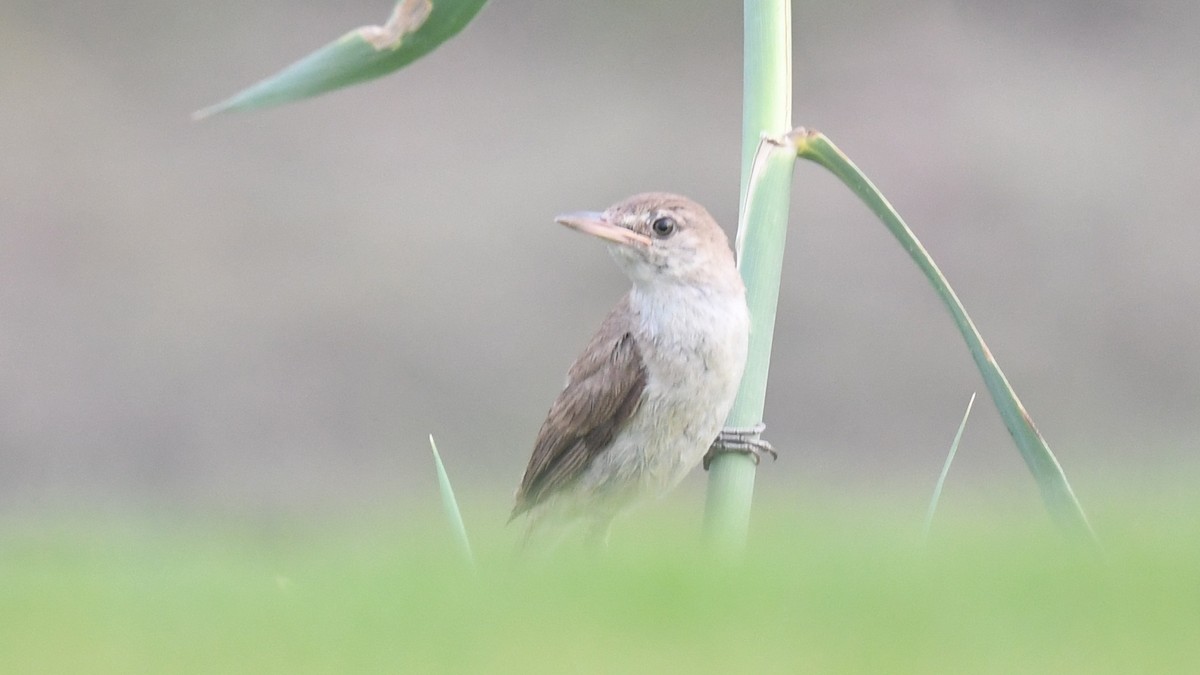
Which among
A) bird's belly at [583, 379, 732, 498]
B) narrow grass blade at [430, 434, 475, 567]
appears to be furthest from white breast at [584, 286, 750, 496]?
narrow grass blade at [430, 434, 475, 567]

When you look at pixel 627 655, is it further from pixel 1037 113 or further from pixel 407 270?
pixel 1037 113

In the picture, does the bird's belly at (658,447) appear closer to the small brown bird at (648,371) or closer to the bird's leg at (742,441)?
the small brown bird at (648,371)

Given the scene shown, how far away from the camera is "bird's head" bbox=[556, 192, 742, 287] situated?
3717 mm

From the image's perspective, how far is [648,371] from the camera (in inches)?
150

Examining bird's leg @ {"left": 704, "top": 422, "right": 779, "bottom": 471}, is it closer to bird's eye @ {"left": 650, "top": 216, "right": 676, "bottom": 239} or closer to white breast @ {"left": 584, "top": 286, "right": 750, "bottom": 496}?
white breast @ {"left": 584, "top": 286, "right": 750, "bottom": 496}

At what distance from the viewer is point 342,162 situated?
35.7ft

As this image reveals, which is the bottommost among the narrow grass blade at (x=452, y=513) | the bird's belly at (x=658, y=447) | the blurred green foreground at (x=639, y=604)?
the blurred green foreground at (x=639, y=604)

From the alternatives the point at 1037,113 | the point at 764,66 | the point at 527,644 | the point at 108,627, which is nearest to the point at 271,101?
the point at 764,66

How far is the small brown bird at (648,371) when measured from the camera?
3652 millimetres

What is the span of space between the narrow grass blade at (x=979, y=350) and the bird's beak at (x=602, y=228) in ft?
2.48

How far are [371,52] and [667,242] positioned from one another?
3.75ft

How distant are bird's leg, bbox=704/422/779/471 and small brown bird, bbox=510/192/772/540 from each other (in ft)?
0.78

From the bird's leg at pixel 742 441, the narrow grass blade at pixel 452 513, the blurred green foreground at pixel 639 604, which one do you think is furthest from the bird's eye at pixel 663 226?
the blurred green foreground at pixel 639 604

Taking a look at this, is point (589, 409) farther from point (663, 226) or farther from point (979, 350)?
point (979, 350)
